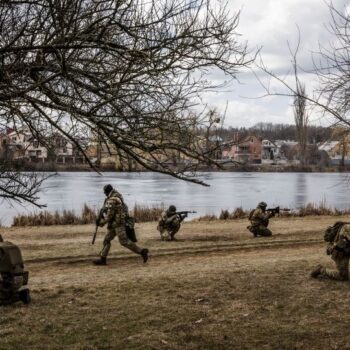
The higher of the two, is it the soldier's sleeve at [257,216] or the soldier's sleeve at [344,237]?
the soldier's sleeve at [344,237]

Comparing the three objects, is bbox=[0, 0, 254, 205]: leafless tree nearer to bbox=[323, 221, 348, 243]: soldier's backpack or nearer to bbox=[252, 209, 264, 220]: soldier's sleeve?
bbox=[323, 221, 348, 243]: soldier's backpack

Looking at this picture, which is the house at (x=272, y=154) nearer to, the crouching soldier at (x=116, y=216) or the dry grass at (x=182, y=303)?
the dry grass at (x=182, y=303)

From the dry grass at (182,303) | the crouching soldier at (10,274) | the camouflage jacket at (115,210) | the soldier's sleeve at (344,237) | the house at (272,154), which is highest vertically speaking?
the house at (272,154)

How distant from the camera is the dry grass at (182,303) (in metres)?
6.67

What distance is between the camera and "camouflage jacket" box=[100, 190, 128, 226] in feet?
37.6

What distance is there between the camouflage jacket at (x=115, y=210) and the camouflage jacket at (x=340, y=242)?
4058mm

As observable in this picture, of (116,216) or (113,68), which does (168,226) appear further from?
(113,68)

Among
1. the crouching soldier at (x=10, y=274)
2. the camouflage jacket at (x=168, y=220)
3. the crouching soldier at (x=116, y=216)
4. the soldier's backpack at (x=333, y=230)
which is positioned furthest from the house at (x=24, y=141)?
the camouflage jacket at (x=168, y=220)

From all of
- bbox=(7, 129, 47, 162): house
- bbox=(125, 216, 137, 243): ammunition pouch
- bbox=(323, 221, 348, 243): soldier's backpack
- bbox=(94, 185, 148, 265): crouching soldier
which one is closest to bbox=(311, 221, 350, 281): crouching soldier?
bbox=(323, 221, 348, 243): soldier's backpack

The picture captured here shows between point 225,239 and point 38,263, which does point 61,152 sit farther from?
point 225,239

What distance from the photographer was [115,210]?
11477 millimetres

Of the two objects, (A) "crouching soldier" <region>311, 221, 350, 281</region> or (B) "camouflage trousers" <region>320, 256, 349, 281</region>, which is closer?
(A) "crouching soldier" <region>311, 221, 350, 281</region>

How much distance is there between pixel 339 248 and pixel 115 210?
14.2 ft

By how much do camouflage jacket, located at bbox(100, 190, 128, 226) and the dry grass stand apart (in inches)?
34.6
